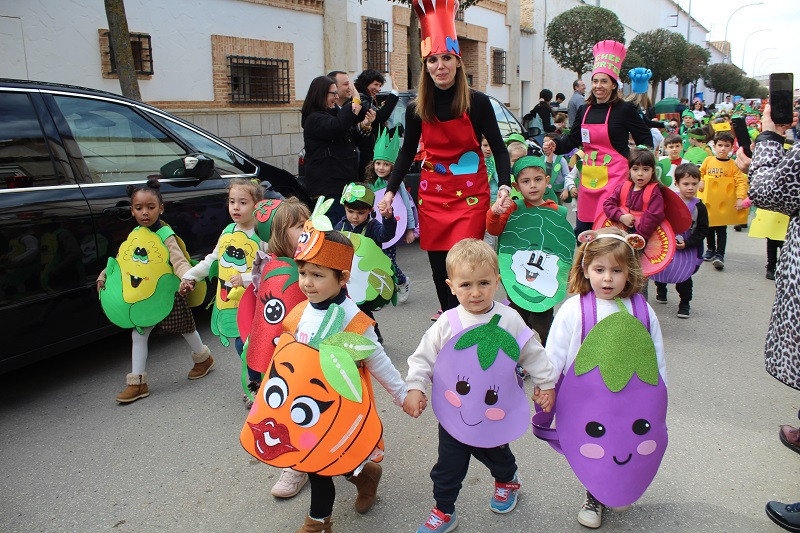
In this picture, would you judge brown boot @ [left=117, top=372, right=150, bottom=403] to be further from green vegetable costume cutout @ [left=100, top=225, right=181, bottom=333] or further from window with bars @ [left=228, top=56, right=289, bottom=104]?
window with bars @ [left=228, top=56, right=289, bottom=104]

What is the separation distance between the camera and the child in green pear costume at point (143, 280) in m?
3.82

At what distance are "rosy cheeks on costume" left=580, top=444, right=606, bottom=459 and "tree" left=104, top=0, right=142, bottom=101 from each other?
280 inches

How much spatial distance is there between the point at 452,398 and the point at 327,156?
3.69 meters

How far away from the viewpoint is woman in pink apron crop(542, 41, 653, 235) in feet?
16.7

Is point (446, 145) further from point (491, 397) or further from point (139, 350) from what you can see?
point (139, 350)

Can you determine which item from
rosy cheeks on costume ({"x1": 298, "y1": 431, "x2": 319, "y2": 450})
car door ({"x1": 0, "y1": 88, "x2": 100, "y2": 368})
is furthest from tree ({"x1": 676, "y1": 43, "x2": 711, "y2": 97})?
rosy cheeks on costume ({"x1": 298, "y1": 431, "x2": 319, "y2": 450})

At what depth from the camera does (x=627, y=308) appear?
8.56ft

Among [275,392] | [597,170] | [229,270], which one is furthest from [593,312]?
[597,170]

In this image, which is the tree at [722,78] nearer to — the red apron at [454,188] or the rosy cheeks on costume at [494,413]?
the red apron at [454,188]

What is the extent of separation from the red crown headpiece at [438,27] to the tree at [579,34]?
23.1 metres

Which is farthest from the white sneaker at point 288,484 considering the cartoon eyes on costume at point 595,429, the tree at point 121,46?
the tree at point 121,46

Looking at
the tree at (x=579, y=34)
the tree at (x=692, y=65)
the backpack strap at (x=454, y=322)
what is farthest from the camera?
the tree at (x=692, y=65)

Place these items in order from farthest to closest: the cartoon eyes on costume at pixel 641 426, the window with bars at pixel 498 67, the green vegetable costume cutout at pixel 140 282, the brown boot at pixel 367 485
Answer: the window with bars at pixel 498 67
the green vegetable costume cutout at pixel 140 282
the brown boot at pixel 367 485
the cartoon eyes on costume at pixel 641 426

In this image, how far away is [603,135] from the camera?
5.16m
